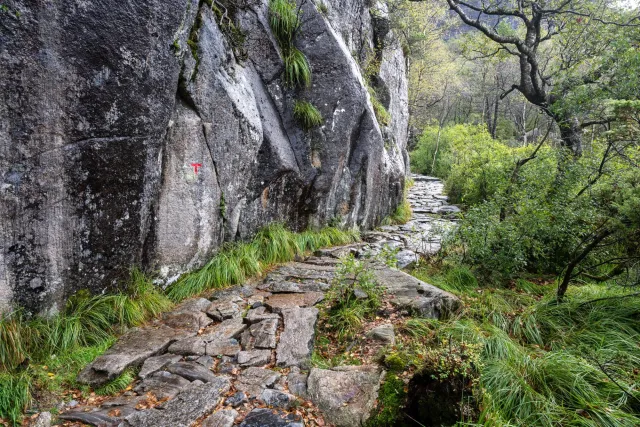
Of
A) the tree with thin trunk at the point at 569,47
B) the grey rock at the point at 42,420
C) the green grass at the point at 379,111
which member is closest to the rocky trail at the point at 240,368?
the grey rock at the point at 42,420

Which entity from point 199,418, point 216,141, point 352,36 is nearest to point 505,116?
point 352,36

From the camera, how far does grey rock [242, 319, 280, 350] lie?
13.8 ft

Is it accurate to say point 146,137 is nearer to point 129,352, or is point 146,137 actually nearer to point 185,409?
point 129,352

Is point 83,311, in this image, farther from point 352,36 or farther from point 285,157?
point 352,36

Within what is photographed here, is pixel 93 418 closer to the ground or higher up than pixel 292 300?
closer to the ground

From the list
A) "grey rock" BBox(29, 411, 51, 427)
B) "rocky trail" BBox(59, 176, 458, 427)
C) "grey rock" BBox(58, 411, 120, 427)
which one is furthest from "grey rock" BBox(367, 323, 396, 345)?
"grey rock" BBox(29, 411, 51, 427)

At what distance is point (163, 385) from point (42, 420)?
908 mm

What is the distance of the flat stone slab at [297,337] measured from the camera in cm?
393

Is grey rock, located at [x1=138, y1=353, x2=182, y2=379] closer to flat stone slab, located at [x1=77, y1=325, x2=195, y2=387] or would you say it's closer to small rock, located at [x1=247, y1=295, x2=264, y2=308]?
flat stone slab, located at [x1=77, y1=325, x2=195, y2=387]

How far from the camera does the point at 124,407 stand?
3.13 metres

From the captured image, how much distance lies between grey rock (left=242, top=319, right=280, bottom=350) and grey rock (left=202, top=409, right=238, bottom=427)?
42.9 inches

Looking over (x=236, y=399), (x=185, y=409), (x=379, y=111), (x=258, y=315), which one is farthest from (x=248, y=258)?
(x=379, y=111)

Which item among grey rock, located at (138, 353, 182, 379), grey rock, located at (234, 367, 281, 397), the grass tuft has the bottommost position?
grey rock, located at (234, 367, 281, 397)

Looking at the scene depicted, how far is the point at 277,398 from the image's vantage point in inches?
128
